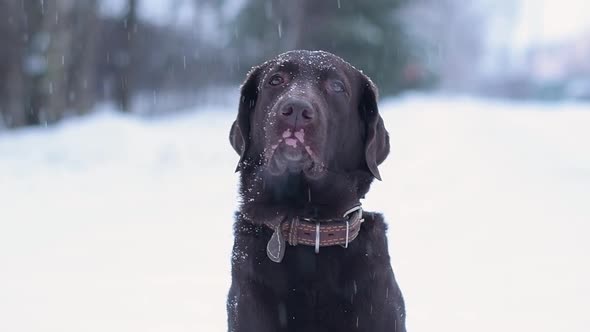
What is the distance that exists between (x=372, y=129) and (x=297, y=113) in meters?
0.54

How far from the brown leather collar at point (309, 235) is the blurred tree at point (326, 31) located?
2072 cm

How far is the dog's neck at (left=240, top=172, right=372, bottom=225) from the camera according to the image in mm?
3225

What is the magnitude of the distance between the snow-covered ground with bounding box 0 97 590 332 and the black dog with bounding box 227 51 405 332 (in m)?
1.79

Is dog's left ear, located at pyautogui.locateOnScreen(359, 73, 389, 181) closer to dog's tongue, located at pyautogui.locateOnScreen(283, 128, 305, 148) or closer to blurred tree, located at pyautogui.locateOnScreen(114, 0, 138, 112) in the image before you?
dog's tongue, located at pyautogui.locateOnScreen(283, 128, 305, 148)

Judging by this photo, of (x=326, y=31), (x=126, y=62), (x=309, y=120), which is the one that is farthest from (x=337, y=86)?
(x=326, y=31)

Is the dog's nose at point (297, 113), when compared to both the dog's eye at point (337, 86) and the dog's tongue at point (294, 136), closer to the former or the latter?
the dog's tongue at point (294, 136)

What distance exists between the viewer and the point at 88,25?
56.2 feet

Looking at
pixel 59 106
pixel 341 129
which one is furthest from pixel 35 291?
pixel 59 106

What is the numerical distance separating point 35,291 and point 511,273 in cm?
A: 428

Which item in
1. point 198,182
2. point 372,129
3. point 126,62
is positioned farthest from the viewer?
point 126,62

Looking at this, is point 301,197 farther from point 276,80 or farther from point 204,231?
point 204,231

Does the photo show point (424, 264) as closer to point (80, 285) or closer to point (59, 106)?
point (80, 285)

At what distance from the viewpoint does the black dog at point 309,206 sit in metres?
2.98

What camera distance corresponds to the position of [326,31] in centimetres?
2373
